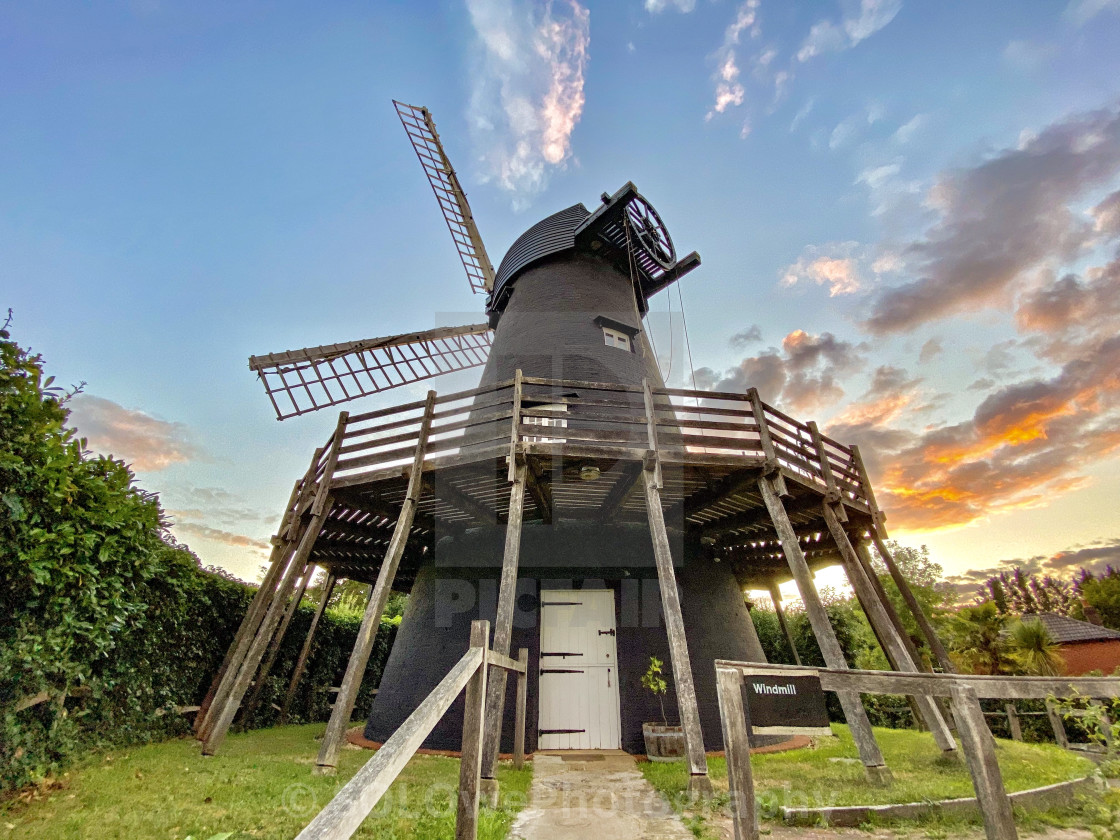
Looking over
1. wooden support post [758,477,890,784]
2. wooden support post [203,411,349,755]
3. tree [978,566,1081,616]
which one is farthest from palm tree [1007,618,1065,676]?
tree [978,566,1081,616]

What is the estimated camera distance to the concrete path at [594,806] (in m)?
3.55

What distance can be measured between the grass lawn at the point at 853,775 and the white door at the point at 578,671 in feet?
4.37

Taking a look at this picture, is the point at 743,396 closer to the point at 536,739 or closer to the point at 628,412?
the point at 628,412

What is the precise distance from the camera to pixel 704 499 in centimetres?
745

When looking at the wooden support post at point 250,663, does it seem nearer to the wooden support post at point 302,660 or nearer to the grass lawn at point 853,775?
the wooden support post at point 302,660

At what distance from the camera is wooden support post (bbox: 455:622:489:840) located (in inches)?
104

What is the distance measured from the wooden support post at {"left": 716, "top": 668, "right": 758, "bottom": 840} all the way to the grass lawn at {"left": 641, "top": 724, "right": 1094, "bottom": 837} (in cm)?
138

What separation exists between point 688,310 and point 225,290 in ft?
32.1

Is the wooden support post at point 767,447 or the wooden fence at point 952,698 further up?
the wooden support post at point 767,447

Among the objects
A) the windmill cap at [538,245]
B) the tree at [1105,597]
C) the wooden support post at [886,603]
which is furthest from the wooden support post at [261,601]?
the tree at [1105,597]

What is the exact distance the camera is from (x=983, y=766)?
7.02 feet

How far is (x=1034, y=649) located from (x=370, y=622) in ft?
60.7

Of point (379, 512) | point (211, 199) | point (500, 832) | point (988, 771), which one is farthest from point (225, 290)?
point (988, 771)

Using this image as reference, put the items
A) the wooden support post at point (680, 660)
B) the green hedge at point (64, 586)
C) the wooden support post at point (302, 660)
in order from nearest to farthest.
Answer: the green hedge at point (64, 586) < the wooden support post at point (680, 660) < the wooden support post at point (302, 660)
